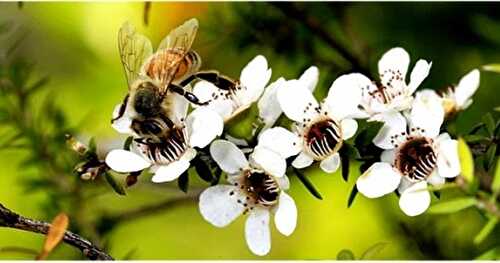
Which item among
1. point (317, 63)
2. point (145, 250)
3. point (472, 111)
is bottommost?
point (145, 250)

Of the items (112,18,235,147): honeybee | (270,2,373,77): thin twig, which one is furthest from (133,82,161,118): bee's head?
(270,2,373,77): thin twig

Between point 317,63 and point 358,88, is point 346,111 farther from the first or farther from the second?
point 317,63

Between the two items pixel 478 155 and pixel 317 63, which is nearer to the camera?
pixel 478 155

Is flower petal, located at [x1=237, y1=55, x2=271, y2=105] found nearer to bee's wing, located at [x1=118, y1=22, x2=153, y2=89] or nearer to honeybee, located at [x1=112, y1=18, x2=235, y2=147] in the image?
honeybee, located at [x1=112, y1=18, x2=235, y2=147]

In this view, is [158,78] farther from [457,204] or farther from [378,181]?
[457,204]

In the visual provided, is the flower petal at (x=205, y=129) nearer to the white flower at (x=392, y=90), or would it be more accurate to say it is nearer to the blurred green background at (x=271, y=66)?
the white flower at (x=392, y=90)

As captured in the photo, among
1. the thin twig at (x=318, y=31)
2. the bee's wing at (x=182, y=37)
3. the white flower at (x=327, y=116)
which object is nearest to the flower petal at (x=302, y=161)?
the white flower at (x=327, y=116)

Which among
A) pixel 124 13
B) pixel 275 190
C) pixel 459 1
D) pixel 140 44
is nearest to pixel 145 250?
pixel 124 13
